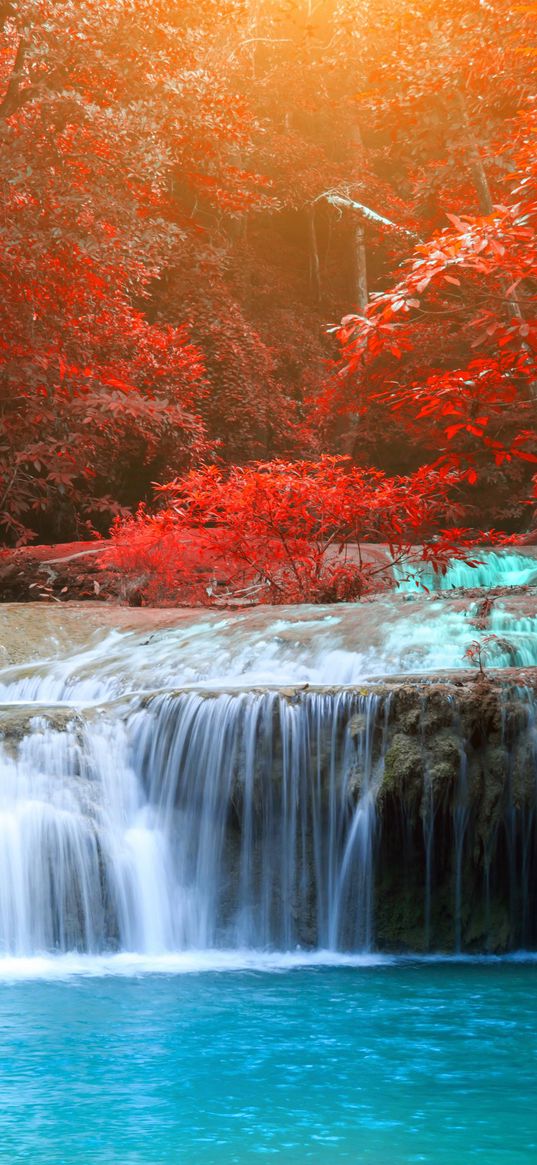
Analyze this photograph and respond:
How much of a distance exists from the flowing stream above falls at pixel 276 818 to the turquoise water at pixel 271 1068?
512 mm

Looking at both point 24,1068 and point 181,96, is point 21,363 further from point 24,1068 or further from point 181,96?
point 24,1068

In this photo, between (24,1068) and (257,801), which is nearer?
(24,1068)

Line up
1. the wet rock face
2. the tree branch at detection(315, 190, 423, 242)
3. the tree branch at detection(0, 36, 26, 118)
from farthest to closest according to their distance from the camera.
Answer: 1. the tree branch at detection(315, 190, 423, 242)
2. the tree branch at detection(0, 36, 26, 118)
3. the wet rock face

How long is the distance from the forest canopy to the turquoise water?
111 inches

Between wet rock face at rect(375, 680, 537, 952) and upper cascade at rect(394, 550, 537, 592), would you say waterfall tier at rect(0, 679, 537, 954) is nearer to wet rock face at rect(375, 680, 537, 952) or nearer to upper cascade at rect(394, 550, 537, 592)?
wet rock face at rect(375, 680, 537, 952)

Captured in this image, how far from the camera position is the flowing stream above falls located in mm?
5219

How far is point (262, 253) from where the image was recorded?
2184cm

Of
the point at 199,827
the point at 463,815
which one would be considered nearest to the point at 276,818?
the point at 199,827

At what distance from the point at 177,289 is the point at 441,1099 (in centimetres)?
1580

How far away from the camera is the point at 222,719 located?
563 cm

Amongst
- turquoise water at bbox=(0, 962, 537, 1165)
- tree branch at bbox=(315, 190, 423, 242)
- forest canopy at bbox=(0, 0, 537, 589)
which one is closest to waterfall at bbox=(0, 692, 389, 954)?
turquoise water at bbox=(0, 962, 537, 1165)

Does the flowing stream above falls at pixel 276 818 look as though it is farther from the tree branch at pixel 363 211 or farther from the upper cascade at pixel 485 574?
the tree branch at pixel 363 211

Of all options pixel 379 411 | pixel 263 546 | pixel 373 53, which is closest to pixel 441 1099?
pixel 263 546

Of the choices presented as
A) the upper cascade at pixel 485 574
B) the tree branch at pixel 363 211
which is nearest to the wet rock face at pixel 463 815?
the upper cascade at pixel 485 574
